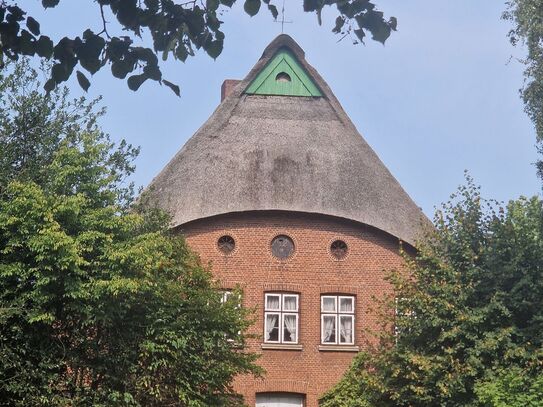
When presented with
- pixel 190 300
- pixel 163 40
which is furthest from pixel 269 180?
pixel 163 40

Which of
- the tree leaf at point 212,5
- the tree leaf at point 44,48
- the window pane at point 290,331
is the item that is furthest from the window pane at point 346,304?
the tree leaf at point 44,48

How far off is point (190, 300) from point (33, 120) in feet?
18.2

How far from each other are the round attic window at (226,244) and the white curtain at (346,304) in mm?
3645

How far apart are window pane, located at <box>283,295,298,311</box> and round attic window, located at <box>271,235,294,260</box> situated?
4.22 ft

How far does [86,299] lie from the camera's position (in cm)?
2341

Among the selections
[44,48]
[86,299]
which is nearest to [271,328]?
[86,299]

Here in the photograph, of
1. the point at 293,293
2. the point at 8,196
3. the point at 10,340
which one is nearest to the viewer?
the point at 10,340

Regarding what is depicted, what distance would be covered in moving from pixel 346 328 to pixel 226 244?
4401 millimetres

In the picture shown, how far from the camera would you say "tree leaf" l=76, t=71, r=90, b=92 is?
26.3 feet

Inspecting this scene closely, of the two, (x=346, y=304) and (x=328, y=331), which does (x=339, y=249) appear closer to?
(x=346, y=304)

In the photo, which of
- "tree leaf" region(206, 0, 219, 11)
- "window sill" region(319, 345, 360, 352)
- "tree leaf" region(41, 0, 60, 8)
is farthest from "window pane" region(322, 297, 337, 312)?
"tree leaf" region(41, 0, 60, 8)

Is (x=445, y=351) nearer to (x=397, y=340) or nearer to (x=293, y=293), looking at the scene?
(x=397, y=340)

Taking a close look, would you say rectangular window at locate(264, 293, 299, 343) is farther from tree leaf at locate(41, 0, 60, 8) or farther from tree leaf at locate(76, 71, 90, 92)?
tree leaf at locate(41, 0, 60, 8)

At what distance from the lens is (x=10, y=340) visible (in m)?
23.2
